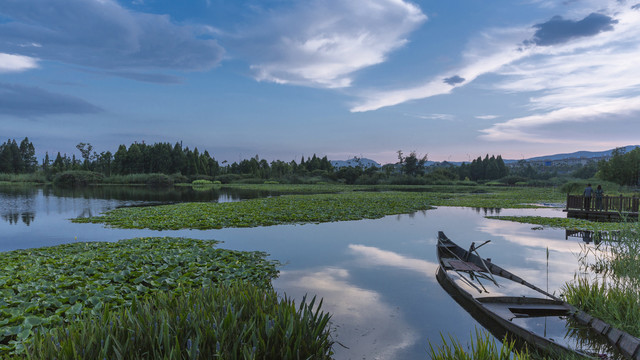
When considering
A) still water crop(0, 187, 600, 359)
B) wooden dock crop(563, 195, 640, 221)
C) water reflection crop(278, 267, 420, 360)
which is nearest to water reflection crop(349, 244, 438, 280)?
still water crop(0, 187, 600, 359)

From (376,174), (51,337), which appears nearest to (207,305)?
(51,337)

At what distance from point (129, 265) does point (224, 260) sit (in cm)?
220

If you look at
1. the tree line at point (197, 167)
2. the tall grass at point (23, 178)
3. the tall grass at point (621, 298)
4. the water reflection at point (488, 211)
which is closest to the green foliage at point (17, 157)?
the tree line at point (197, 167)

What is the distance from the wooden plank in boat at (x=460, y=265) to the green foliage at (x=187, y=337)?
549 cm

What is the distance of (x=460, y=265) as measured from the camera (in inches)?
350

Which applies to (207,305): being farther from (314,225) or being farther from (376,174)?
(376,174)

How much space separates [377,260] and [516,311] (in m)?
4.59

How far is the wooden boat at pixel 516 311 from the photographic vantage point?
4.79m

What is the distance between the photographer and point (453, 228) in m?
16.7

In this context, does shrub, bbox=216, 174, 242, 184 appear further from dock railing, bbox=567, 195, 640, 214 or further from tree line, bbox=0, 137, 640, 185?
dock railing, bbox=567, 195, 640, 214

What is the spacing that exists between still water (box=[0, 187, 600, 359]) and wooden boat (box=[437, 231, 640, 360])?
0.34m

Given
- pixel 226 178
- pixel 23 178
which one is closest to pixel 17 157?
pixel 23 178

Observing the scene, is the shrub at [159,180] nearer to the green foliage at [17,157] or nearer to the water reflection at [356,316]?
the green foliage at [17,157]

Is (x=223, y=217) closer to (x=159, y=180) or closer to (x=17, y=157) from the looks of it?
(x=159, y=180)
